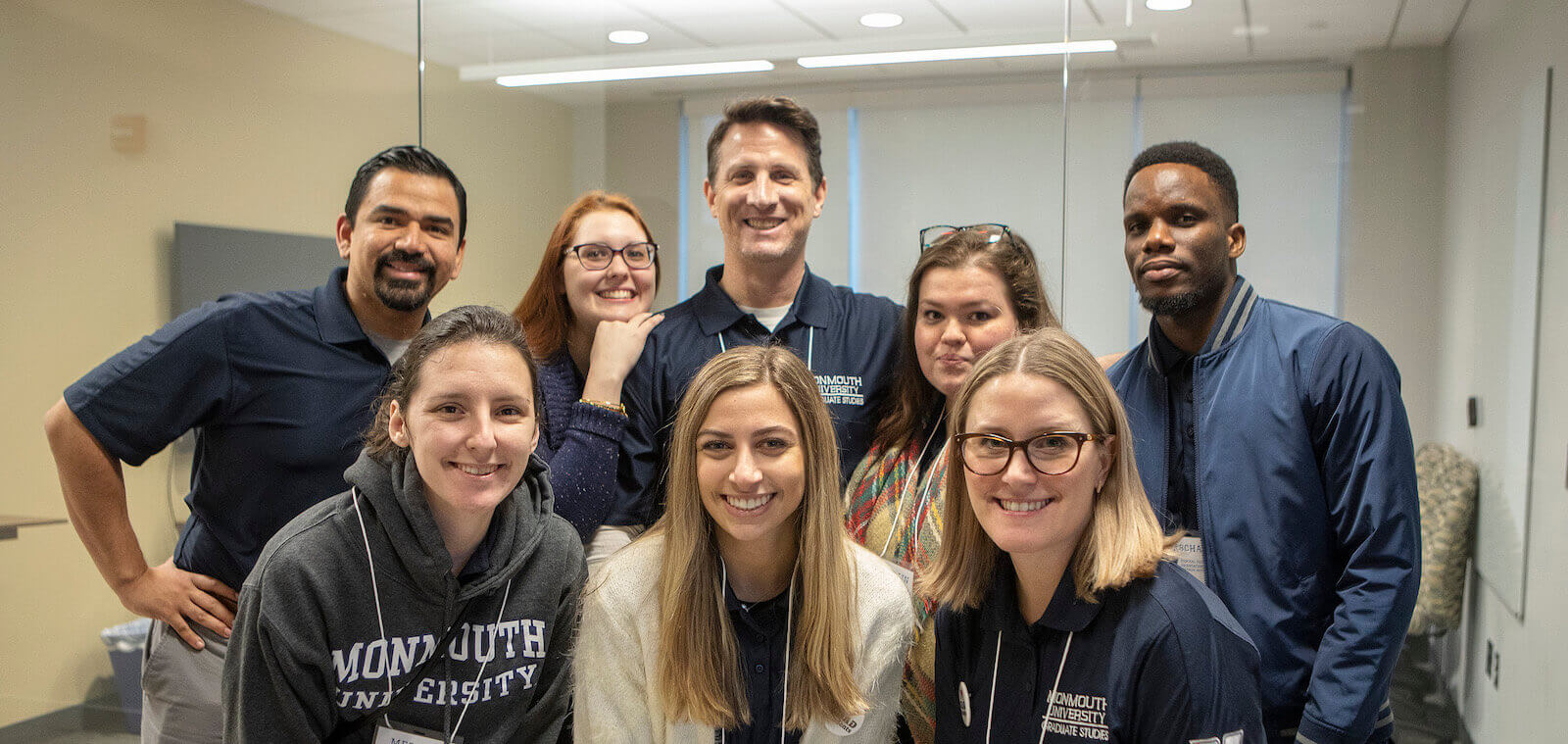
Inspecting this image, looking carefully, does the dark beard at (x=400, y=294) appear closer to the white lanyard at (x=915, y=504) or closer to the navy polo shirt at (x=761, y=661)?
the navy polo shirt at (x=761, y=661)

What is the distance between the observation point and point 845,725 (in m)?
1.84

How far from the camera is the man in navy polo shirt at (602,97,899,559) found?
2477 mm

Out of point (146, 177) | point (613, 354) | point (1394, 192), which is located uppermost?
point (146, 177)

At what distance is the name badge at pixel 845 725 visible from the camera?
183 cm

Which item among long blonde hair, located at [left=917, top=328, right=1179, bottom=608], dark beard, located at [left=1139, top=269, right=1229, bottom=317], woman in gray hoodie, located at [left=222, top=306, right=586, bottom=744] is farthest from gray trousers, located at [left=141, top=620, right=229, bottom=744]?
dark beard, located at [left=1139, top=269, right=1229, bottom=317]

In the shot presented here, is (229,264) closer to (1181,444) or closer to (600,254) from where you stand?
Result: (600,254)

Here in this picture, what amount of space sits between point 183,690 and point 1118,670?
6.97 ft

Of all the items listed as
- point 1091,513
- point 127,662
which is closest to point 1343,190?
point 1091,513

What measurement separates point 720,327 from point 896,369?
0.45 metres

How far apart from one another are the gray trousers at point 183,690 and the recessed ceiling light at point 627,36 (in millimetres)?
2498

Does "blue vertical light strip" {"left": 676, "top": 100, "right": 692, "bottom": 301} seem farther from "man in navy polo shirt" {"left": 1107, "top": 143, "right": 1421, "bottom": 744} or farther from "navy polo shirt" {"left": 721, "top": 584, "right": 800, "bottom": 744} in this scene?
"navy polo shirt" {"left": 721, "top": 584, "right": 800, "bottom": 744}

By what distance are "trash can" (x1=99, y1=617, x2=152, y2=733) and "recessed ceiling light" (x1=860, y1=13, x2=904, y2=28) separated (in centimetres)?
382

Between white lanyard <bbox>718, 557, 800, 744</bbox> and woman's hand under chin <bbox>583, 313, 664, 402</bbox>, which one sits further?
woman's hand under chin <bbox>583, 313, 664, 402</bbox>

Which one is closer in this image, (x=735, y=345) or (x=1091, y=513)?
(x=1091, y=513)
